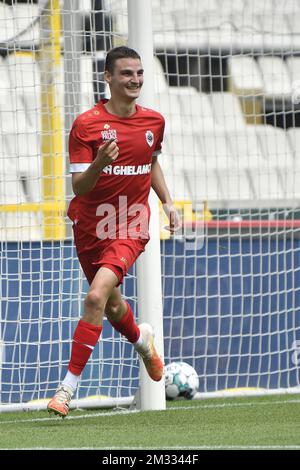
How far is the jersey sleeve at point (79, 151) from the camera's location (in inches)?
225

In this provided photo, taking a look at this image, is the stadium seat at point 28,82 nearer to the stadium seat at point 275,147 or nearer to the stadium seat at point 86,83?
the stadium seat at point 86,83

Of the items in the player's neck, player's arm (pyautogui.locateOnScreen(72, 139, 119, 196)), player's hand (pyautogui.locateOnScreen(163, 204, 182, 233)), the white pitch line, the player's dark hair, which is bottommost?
the white pitch line

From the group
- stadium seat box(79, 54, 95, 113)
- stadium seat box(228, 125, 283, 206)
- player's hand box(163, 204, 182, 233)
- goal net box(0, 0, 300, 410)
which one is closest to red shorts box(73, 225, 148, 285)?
player's hand box(163, 204, 182, 233)

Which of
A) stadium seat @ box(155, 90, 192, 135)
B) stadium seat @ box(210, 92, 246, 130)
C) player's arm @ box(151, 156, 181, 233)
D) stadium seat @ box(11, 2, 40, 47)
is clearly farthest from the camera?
stadium seat @ box(210, 92, 246, 130)

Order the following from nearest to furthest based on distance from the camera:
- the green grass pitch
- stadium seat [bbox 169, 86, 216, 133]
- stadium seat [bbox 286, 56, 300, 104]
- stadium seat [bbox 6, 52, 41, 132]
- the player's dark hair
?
the green grass pitch
the player's dark hair
stadium seat [bbox 6, 52, 41, 132]
stadium seat [bbox 286, 56, 300, 104]
stadium seat [bbox 169, 86, 216, 133]

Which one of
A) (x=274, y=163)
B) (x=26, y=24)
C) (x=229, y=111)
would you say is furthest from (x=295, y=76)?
(x=26, y=24)

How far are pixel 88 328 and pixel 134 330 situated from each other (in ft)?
1.57

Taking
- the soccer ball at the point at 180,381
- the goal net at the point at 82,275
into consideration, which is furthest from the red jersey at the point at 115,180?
the soccer ball at the point at 180,381

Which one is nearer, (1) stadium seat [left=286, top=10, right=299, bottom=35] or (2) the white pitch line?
(2) the white pitch line

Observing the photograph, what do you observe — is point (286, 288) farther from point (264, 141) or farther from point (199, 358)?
point (264, 141)

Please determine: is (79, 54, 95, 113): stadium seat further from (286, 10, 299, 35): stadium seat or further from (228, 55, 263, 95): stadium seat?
(228, 55, 263, 95): stadium seat

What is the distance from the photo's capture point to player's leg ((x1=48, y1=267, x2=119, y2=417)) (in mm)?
5602

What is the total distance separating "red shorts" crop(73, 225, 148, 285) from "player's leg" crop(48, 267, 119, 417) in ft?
0.20

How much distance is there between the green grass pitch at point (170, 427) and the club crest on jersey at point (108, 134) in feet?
4.75
